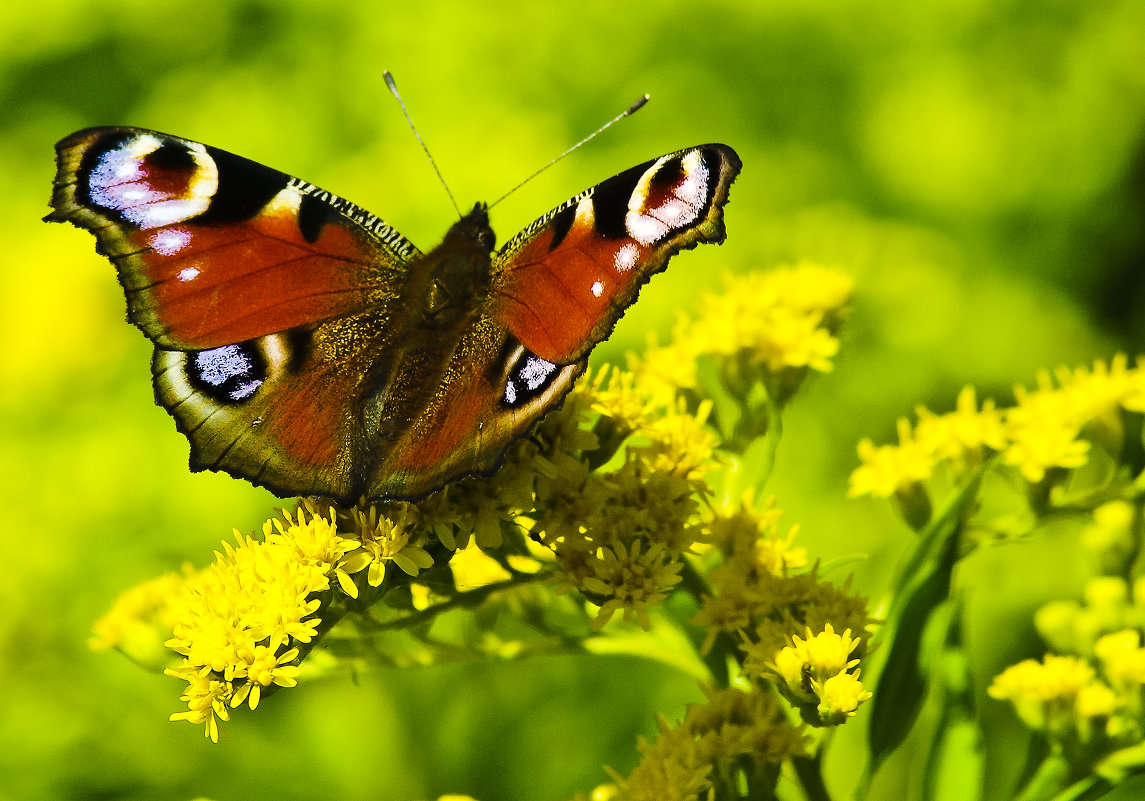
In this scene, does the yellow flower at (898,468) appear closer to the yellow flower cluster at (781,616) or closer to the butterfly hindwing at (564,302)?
the yellow flower cluster at (781,616)

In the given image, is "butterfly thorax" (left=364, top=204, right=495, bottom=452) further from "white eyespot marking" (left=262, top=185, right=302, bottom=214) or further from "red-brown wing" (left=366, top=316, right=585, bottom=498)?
"white eyespot marking" (left=262, top=185, right=302, bottom=214)

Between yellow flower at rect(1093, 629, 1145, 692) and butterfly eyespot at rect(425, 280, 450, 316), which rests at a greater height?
butterfly eyespot at rect(425, 280, 450, 316)

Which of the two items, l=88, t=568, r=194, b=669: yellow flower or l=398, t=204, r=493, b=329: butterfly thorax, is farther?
l=88, t=568, r=194, b=669: yellow flower

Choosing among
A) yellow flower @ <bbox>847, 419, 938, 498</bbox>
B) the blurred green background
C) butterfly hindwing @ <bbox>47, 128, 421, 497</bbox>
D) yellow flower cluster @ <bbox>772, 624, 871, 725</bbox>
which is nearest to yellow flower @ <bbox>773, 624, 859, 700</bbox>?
yellow flower cluster @ <bbox>772, 624, 871, 725</bbox>

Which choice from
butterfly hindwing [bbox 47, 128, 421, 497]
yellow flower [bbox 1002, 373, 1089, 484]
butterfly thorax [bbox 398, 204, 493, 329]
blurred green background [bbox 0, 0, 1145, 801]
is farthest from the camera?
blurred green background [bbox 0, 0, 1145, 801]

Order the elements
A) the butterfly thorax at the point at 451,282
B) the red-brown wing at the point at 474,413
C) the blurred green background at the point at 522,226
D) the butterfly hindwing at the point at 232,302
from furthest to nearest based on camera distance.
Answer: the blurred green background at the point at 522,226 < the butterfly thorax at the point at 451,282 < the butterfly hindwing at the point at 232,302 < the red-brown wing at the point at 474,413

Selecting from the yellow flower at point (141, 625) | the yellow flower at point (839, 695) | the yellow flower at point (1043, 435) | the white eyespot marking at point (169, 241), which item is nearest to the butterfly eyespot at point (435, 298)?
the white eyespot marking at point (169, 241)
